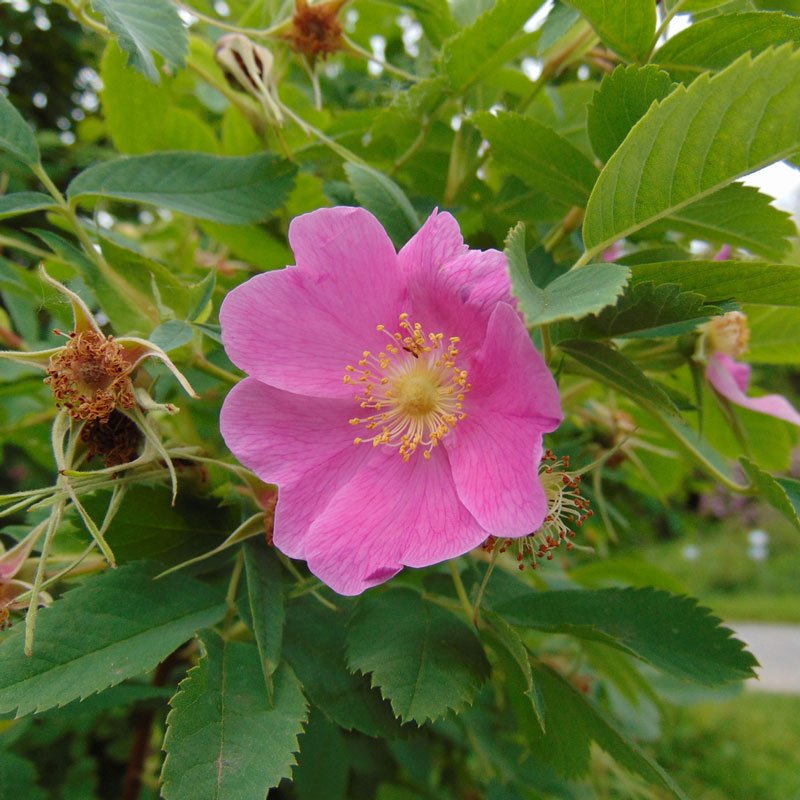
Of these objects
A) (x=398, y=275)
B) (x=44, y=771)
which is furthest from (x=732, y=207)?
(x=44, y=771)

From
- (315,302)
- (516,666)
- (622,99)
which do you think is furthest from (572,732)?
(622,99)

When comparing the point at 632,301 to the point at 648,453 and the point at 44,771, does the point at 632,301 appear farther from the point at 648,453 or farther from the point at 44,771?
the point at 44,771

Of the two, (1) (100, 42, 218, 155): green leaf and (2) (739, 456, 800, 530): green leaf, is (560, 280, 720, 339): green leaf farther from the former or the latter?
(1) (100, 42, 218, 155): green leaf

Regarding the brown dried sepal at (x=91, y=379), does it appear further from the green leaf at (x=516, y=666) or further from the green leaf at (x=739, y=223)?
the green leaf at (x=739, y=223)

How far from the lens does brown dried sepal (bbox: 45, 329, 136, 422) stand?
0.54 m

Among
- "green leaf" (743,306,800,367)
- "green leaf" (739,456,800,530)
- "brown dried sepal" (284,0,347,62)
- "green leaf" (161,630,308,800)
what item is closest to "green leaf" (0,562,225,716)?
"green leaf" (161,630,308,800)

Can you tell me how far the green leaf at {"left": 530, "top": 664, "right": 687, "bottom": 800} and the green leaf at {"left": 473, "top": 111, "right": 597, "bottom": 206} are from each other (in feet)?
1.54

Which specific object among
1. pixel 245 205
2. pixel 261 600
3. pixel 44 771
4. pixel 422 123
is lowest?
pixel 44 771

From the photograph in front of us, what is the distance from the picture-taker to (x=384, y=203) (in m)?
0.68

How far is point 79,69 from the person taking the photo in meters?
2.82

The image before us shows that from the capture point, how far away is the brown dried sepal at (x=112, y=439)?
0.58 meters

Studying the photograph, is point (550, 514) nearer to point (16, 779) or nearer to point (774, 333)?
point (774, 333)

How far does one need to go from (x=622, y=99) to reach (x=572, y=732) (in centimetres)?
58

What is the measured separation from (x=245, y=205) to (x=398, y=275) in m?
0.25
